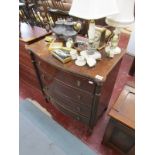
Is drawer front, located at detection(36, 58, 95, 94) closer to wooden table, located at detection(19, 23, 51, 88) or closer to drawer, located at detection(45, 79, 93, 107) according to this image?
drawer, located at detection(45, 79, 93, 107)

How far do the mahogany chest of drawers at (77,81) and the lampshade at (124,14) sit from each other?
0.31 m

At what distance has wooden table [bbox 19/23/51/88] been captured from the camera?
5.59ft

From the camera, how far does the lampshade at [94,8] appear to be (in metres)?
0.85

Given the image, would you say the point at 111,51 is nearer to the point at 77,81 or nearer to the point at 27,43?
the point at 77,81

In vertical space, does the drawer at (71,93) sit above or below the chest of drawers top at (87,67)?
below

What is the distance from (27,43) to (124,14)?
1058 millimetres

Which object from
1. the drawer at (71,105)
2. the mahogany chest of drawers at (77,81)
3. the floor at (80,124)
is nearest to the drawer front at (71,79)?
the mahogany chest of drawers at (77,81)

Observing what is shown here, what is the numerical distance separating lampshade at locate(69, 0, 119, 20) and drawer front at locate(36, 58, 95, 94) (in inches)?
17.8

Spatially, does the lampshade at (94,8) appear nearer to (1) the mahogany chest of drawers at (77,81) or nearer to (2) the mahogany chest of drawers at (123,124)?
(1) the mahogany chest of drawers at (77,81)

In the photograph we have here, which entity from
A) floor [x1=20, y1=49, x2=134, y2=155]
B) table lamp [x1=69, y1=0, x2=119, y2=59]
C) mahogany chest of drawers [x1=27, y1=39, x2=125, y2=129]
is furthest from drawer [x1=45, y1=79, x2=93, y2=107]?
table lamp [x1=69, y1=0, x2=119, y2=59]

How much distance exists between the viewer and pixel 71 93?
1.38 m

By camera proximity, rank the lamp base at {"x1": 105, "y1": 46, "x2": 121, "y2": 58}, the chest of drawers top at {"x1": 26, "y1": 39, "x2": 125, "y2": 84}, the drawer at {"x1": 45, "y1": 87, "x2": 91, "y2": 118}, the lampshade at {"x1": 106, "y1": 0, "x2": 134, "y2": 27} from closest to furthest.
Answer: the lampshade at {"x1": 106, "y1": 0, "x2": 134, "y2": 27}, the chest of drawers top at {"x1": 26, "y1": 39, "x2": 125, "y2": 84}, the lamp base at {"x1": 105, "y1": 46, "x2": 121, "y2": 58}, the drawer at {"x1": 45, "y1": 87, "x2": 91, "y2": 118}
